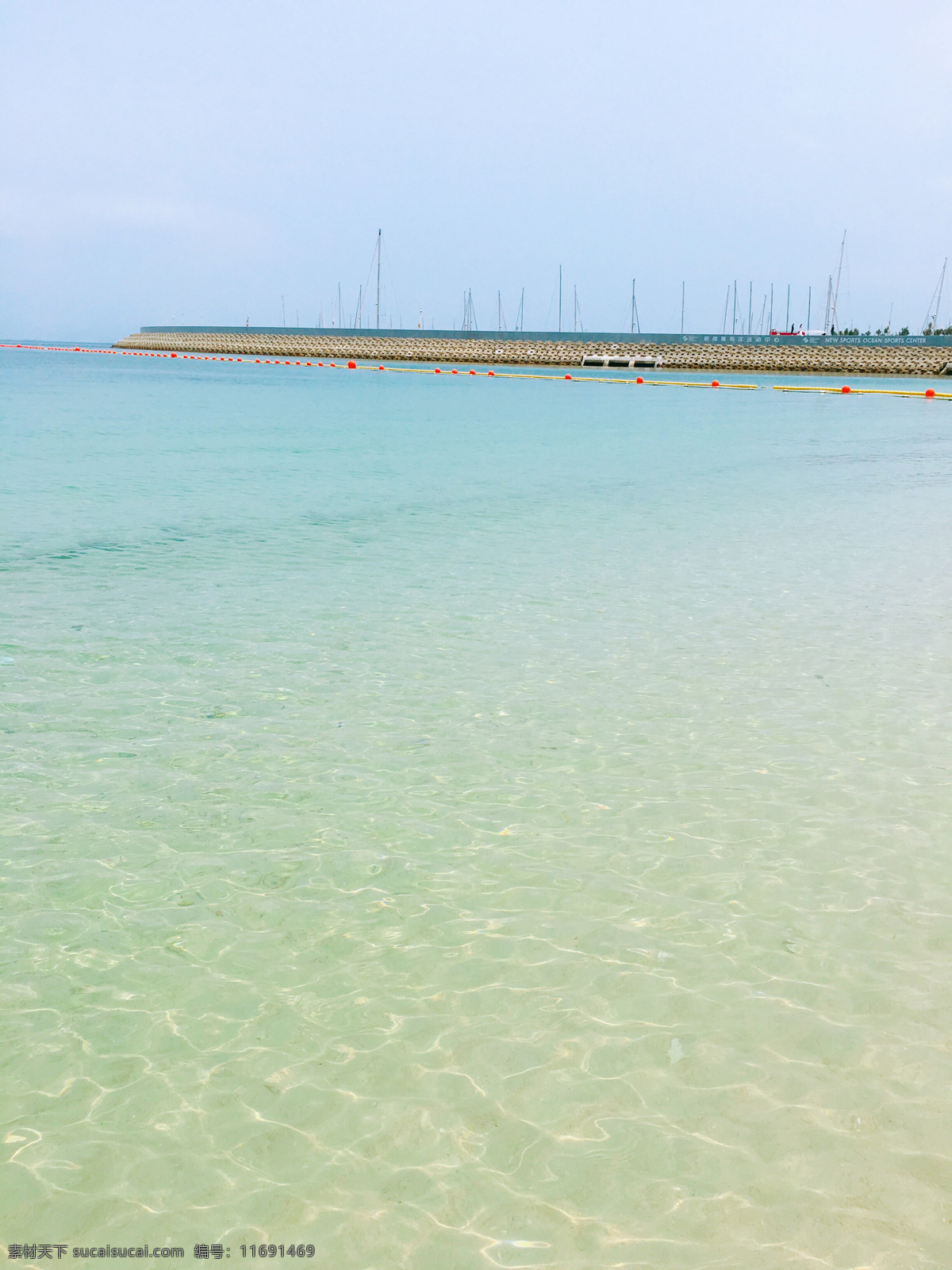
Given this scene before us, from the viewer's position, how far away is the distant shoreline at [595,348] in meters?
79.6

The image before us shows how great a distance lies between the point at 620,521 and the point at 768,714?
7.84m

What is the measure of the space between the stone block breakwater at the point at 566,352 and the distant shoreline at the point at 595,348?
73 millimetres

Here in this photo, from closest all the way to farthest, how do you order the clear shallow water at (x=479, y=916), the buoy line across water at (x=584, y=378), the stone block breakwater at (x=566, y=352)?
the clear shallow water at (x=479, y=916) → the buoy line across water at (x=584, y=378) → the stone block breakwater at (x=566, y=352)

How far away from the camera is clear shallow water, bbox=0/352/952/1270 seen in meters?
2.79

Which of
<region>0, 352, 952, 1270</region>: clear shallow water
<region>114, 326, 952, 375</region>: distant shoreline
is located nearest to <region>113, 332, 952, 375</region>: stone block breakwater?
<region>114, 326, 952, 375</region>: distant shoreline

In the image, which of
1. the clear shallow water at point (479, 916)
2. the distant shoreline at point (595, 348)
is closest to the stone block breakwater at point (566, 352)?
the distant shoreline at point (595, 348)

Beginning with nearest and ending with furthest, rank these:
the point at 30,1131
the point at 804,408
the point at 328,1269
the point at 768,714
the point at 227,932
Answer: the point at 328,1269
the point at 30,1131
the point at 227,932
the point at 768,714
the point at 804,408

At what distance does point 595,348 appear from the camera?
96.2 metres

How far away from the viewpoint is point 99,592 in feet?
30.3

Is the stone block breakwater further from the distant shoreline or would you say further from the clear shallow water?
the clear shallow water

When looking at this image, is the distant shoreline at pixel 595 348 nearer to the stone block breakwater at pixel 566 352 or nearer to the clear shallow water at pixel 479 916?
the stone block breakwater at pixel 566 352

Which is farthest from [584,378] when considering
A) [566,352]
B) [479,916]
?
[479,916]

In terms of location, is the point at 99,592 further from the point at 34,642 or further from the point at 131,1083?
the point at 131,1083

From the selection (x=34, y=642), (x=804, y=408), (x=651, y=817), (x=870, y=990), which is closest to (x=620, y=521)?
(x=34, y=642)
